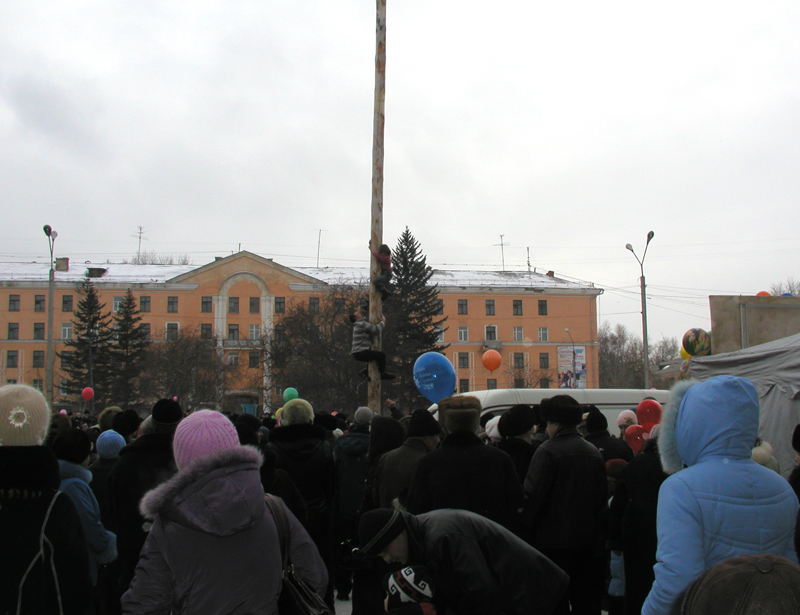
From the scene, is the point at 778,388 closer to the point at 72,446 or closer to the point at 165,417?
the point at 165,417

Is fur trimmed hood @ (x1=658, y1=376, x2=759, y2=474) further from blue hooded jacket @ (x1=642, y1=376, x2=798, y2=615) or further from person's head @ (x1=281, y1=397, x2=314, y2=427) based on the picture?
person's head @ (x1=281, y1=397, x2=314, y2=427)

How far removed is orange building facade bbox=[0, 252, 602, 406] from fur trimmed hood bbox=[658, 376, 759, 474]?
6354cm

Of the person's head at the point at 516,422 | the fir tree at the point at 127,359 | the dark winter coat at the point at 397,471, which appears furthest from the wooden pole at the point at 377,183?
the fir tree at the point at 127,359

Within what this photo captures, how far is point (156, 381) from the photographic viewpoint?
57.6 metres

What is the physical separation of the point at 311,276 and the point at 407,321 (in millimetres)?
26478

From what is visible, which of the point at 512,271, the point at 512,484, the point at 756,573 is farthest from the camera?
the point at 512,271

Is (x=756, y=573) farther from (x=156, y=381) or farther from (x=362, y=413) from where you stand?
(x=156, y=381)

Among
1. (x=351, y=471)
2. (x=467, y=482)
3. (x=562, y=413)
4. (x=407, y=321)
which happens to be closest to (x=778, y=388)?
(x=562, y=413)

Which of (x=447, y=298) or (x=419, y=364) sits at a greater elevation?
(x=447, y=298)

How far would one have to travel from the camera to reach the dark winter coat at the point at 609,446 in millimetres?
7361

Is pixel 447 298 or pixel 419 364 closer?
pixel 419 364

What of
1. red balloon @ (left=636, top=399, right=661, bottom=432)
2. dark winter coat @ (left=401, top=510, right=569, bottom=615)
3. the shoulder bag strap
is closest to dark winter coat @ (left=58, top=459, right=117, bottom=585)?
the shoulder bag strap

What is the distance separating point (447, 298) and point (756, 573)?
2839 inches

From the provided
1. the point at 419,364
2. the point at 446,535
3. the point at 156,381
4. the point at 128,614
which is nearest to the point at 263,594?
the point at 128,614
